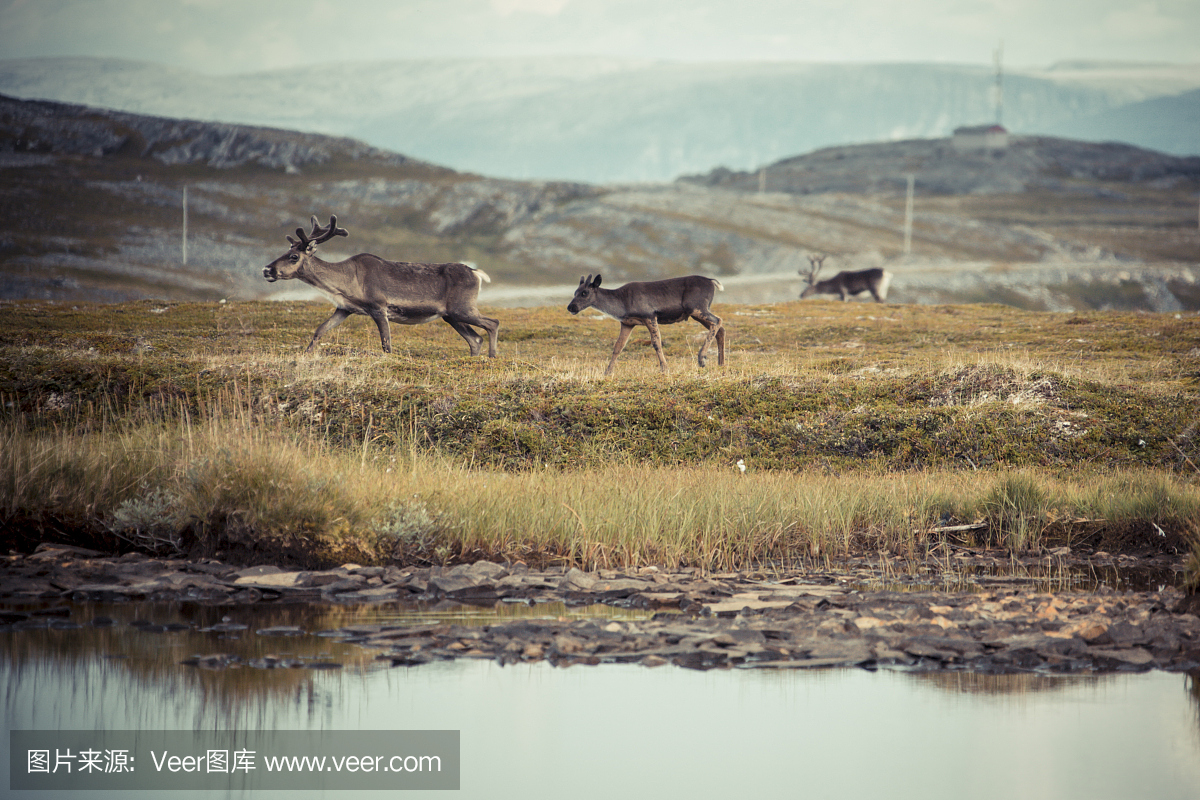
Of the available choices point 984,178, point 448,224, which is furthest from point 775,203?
point 984,178

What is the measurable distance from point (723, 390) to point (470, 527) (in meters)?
8.87

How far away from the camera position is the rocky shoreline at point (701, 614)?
882cm

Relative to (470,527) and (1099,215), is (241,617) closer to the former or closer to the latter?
(470,527)

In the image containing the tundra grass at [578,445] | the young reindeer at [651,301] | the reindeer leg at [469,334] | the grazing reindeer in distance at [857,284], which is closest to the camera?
the tundra grass at [578,445]

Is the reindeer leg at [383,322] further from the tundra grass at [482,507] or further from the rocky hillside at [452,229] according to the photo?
the rocky hillside at [452,229]

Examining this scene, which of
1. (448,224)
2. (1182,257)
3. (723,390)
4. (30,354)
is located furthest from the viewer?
(1182,257)

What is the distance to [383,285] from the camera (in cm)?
2309

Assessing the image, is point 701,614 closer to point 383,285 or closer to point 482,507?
point 482,507

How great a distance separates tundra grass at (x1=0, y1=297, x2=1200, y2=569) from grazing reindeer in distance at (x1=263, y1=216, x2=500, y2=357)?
0.84 metres

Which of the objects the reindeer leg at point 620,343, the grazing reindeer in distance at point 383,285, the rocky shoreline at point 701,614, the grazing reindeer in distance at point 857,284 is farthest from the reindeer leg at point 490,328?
the grazing reindeer in distance at point 857,284

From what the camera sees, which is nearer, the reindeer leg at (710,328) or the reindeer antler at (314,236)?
the reindeer antler at (314,236)

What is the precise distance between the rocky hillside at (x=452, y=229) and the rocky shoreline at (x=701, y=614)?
50837 mm

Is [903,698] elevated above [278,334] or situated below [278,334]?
below

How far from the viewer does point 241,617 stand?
10.2m
